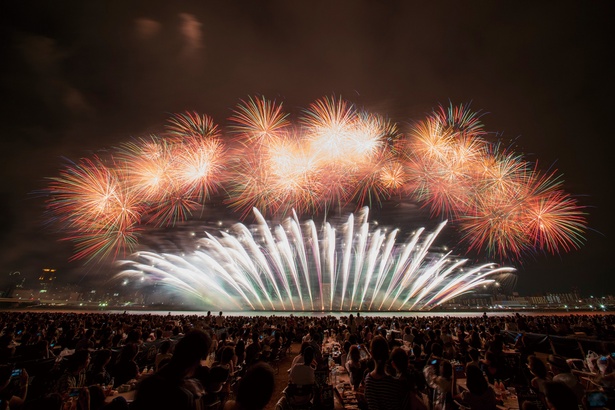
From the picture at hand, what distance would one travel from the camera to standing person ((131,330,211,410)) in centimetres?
214

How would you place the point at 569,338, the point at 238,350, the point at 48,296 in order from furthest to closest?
1. the point at 48,296
2. the point at 569,338
3. the point at 238,350

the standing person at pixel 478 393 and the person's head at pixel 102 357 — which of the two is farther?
the person's head at pixel 102 357

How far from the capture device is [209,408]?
5457mm

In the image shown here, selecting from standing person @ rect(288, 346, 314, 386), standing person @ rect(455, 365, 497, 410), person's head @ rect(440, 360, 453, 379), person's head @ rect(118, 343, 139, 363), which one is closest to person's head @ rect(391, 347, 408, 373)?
standing person @ rect(455, 365, 497, 410)

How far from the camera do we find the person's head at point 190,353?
2691 mm

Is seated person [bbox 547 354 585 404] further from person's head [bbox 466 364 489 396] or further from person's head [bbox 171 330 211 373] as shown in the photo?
person's head [bbox 171 330 211 373]

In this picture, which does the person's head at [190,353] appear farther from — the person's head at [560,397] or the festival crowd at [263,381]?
the person's head at [560,397]

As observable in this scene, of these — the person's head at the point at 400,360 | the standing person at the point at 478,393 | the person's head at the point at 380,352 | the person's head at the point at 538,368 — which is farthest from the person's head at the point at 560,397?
the person's head at the point at 538,368

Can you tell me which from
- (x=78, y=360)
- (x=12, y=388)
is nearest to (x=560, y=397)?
(x=78, y=360)

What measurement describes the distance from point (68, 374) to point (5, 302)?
151583 millimetres

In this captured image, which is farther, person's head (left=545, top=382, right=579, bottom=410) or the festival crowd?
person's head (left=545, top=382, right=579, bottom=410)

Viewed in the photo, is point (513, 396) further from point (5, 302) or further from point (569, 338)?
point (5, 302)

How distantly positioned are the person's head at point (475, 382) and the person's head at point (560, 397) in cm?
116

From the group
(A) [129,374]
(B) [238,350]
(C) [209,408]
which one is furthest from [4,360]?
(C) [209,408]
